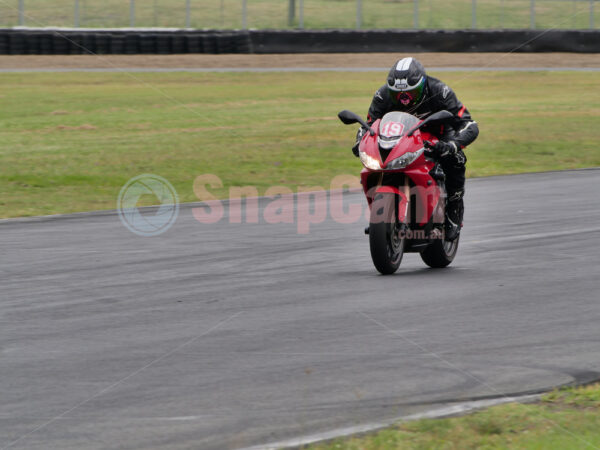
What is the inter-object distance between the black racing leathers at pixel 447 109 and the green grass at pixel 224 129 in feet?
20.4

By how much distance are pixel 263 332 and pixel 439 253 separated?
268 centimetres

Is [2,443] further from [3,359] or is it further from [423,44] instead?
[423,44]

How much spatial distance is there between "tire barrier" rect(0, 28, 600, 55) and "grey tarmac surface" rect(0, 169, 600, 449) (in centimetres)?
2530

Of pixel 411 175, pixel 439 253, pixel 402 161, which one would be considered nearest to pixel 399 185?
pixel 411 175

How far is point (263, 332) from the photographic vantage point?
20.5 ft

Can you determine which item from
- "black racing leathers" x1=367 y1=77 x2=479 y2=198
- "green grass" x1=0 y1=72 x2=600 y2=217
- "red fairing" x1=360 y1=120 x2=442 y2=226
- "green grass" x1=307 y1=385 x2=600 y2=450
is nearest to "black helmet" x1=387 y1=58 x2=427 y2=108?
"black racing leathers" x1=367 y1=77 x2=479 y2=198

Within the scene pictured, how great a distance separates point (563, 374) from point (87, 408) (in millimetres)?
2541

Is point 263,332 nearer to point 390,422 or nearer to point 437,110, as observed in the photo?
point 390,422

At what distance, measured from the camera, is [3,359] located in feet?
18.7

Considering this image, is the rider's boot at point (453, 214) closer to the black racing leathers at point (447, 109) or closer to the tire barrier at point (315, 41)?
the black racing leathers at point (447, 109)

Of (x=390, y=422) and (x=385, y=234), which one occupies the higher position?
(x=385, y=234)

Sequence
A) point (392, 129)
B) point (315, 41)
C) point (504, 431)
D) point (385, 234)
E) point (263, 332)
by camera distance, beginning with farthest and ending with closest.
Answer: point (315, 41)
point (392, 129)
point (385, 234)
point (263, 332)
point (504, 431)

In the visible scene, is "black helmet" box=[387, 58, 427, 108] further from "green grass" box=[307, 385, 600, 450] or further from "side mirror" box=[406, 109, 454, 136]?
"green grass" box=[307, 385, 600, 450]

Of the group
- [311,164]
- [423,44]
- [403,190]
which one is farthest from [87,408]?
[423,44]
